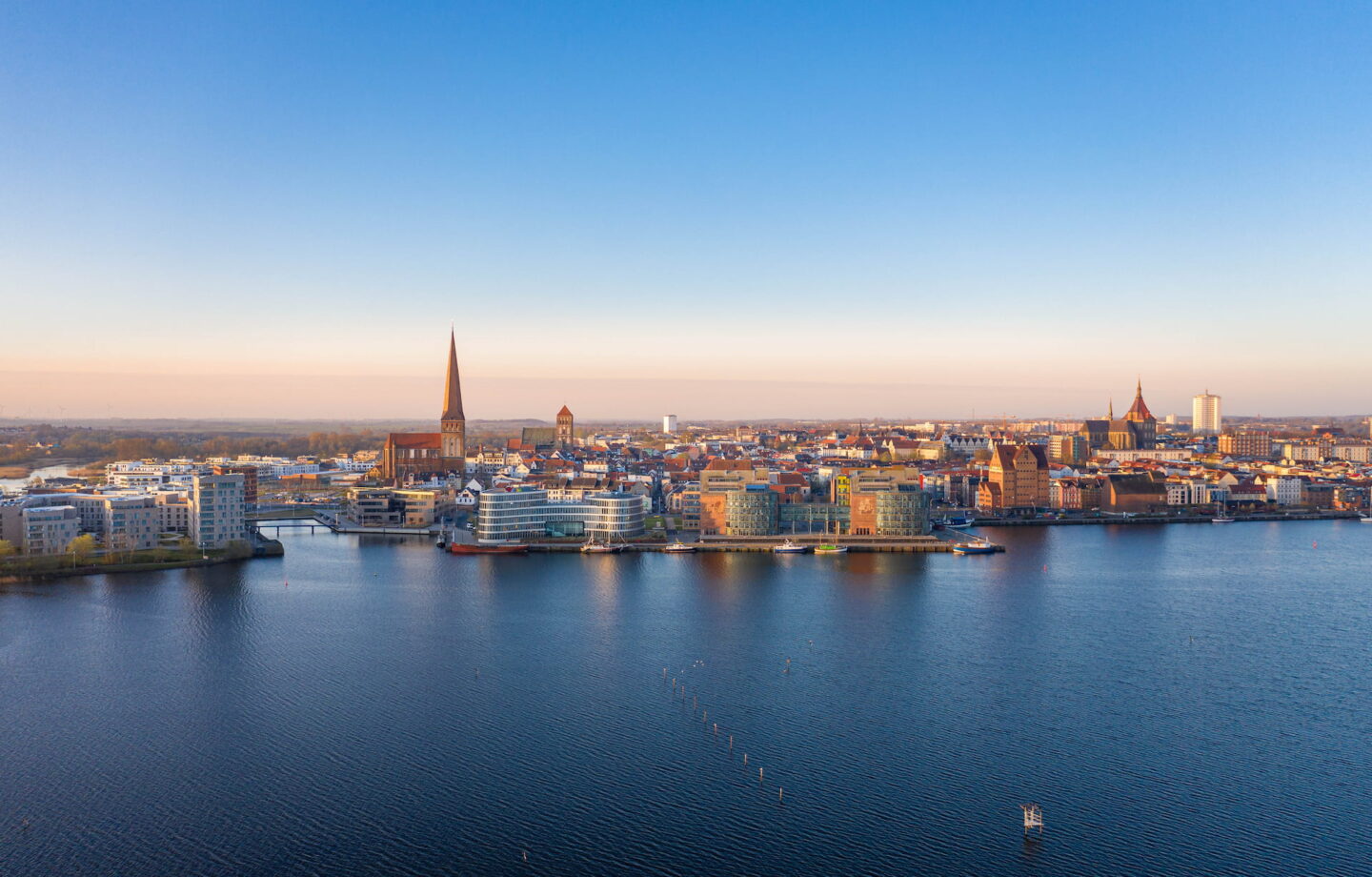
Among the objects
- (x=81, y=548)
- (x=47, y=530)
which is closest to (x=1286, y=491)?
(x=81, y=548)

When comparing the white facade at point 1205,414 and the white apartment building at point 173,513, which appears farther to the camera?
the white facade at point 1205,414

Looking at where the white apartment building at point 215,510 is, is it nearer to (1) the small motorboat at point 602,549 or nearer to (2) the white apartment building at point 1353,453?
(1) the small motorboat at point 602,549

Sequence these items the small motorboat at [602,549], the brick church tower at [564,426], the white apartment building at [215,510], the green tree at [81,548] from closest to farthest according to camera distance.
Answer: the green tree at [81,548] < the white apartment building at [215,510] < the small motorboat at [602,549] < the brick church tower at [564,426]

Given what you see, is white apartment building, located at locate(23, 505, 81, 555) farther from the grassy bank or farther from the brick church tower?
the brick church tower

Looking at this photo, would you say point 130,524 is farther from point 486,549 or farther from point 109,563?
point 486,549

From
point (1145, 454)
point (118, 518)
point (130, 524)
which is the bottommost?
point (130, 524)

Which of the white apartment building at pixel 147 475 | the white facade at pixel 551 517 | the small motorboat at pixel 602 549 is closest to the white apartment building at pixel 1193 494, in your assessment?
the white facade at pixel 551 517
